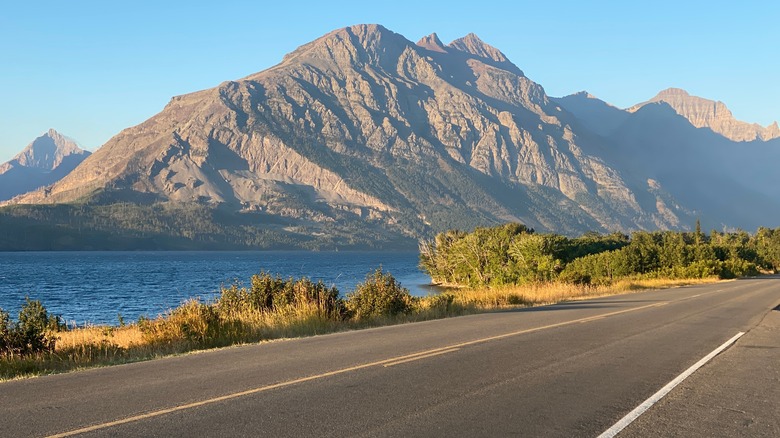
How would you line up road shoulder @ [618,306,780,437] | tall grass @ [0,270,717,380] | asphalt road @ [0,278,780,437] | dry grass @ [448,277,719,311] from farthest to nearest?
dry grass @ [448,277,719,311]
tall grass @ [0,270,717,380]
road shoulder @ [618,306,780,437]
asphalt road @ [0,278,780,437]

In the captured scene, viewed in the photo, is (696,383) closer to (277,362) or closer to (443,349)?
(443,349)

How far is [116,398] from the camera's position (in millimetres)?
8977

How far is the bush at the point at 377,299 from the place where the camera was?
21234 mm

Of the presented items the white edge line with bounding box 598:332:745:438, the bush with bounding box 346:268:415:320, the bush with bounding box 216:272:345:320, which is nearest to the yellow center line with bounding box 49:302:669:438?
the white edge line with bounding box 598:332:745:438

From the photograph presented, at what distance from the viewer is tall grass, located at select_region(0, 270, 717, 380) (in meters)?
13.2

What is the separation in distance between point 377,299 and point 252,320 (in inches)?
198

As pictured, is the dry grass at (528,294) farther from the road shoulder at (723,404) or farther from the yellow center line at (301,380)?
the road shoulder at (723,404)

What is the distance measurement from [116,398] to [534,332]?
10.6 meters

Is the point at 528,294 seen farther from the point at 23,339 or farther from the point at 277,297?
the point at 23,339

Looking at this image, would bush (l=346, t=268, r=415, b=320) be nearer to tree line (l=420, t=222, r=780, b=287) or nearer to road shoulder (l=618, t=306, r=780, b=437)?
road shoulder (l=618, t=306, r=780, b=437)

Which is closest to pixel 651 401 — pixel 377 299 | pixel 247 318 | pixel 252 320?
pixel 252 320

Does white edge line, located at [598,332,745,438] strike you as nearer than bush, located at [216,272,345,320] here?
Yes

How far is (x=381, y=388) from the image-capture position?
9586 millimetres

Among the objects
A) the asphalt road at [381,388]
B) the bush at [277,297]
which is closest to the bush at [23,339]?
the asphalt road at [381,388]
